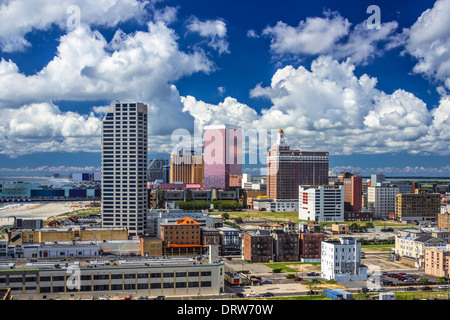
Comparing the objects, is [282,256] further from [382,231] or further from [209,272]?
[382,231]

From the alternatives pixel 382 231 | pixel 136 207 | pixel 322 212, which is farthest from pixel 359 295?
pixel 322 212

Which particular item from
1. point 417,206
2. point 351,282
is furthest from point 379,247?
point 417,206

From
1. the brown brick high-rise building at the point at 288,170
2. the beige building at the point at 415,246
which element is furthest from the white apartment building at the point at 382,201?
the beige building at the point at 415,246

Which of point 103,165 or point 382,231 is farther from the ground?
point 103,165

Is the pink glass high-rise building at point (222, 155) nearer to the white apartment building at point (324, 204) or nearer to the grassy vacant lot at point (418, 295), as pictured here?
the white apartment building at point (324, 204)

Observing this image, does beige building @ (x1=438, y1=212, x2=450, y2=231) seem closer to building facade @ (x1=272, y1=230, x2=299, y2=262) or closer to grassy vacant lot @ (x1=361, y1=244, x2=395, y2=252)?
grassy vacant lot @ (x1=361, y1=244, x2=395, y2=252)

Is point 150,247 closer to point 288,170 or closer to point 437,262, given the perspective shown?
point 437,262
